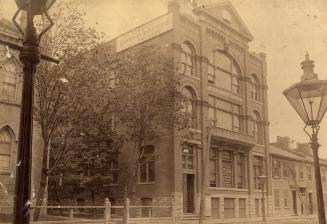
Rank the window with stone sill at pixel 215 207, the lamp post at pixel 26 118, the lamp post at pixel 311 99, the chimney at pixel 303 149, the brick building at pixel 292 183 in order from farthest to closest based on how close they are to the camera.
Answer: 1. the chimney at pixel 303 149
2. the brick building at pixel 292 183
3. the window with stone sill at pixel 215 207
4. the lamp post at pixel 311 99
5. the lamp post at pixel 26 118

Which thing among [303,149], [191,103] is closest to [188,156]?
[191,103]

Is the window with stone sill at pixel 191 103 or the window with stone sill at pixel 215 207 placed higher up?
the window with stone sill at pixel 191 103

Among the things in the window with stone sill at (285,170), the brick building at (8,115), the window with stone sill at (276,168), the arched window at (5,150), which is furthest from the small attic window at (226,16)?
the arched window at (5,150)

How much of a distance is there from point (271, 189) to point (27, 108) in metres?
37.7

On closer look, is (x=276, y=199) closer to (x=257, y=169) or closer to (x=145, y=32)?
(x=257, y=169)

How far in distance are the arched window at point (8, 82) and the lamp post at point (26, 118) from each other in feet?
Answer: 64.7

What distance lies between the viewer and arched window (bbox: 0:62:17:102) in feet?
74.9

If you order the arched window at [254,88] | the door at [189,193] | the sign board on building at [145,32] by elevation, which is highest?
the sign board on building at [145,32]

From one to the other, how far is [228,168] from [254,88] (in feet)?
29.7

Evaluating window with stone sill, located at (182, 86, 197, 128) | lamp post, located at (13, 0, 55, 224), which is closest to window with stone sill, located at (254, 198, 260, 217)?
window with stone sill, located at (182, 86, 197, 128)

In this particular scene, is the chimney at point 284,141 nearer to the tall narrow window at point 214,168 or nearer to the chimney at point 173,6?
the tall narrow window at point 214,168

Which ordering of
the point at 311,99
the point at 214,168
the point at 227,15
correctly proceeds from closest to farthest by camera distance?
the point at 311,99
the point at 214,168
the point at 227,15

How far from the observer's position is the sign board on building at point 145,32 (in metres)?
30.5

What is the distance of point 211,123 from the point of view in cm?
3216
